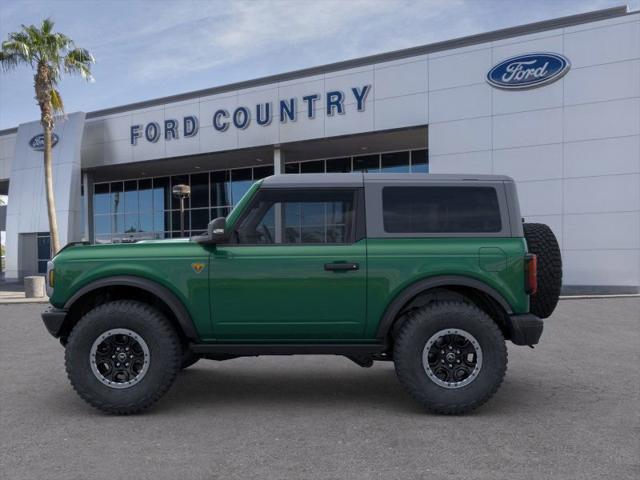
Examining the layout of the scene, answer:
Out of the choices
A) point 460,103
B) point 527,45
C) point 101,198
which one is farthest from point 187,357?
point 101,198

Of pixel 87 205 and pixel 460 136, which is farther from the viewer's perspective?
pixel 87 205

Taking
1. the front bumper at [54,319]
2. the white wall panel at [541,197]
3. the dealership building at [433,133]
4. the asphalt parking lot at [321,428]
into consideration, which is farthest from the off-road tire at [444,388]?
the dealership building at [433,133]

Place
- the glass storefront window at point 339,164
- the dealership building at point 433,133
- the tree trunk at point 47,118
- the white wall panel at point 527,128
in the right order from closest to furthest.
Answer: the dealership building at point 433,133 < the white wall panel at point 527,128 < the tree trunk at point 47,118 < the glass storefront window at point 339,164

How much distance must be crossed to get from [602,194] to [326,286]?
14918 millimetres

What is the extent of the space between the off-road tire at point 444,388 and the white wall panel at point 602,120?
14.7m

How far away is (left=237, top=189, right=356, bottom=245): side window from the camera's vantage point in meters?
4.62

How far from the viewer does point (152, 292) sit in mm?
4523

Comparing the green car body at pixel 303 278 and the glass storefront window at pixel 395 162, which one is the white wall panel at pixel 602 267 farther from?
the green car body at pixel 303 278

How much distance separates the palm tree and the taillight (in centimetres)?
1990

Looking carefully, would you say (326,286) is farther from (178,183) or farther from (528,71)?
(178,183)

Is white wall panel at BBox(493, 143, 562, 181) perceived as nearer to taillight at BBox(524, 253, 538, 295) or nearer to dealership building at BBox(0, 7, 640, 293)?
dealership building at BBox(0, 7, 640, 293)

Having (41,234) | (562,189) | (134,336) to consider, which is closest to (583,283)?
(562,189)

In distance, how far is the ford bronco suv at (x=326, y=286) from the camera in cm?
445

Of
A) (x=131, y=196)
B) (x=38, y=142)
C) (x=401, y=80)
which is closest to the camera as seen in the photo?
(x=401, y=80)
